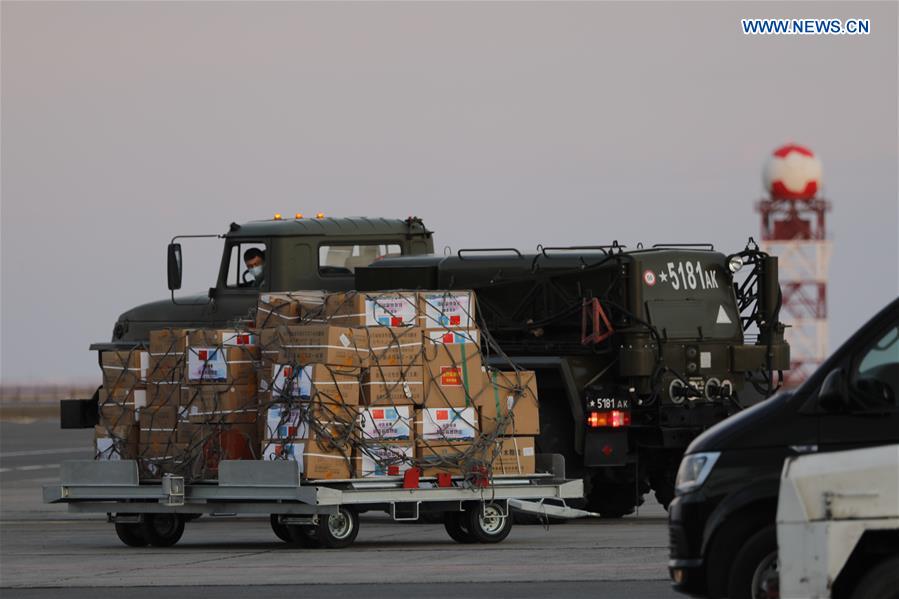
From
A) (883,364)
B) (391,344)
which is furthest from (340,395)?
(883,364)

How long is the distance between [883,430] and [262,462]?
8.93 m

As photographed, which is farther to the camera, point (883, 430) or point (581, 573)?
point (581, 573)

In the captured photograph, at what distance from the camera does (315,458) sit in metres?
18.0

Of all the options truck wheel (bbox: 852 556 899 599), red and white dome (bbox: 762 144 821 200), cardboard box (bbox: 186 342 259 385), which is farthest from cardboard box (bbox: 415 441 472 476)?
red and white dome (bbox: 762 144 821 200)

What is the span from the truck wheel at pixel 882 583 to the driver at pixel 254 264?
1391cm

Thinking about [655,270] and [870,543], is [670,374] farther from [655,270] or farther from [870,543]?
[870,543]

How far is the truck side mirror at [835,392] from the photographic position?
10.1 metres

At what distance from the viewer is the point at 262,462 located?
18.0 metres

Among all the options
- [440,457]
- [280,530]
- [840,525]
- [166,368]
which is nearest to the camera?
[840,525]

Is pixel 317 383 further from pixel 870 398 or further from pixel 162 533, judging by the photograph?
pixel 870 398

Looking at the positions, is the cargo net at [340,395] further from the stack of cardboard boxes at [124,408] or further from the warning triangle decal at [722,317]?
the warning triangle decal at [722,317]

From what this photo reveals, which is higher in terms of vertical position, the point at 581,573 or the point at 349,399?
the point at 349,399

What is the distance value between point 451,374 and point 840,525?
9.29m

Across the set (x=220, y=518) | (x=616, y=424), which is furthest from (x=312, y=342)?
(x=220, y=518)
